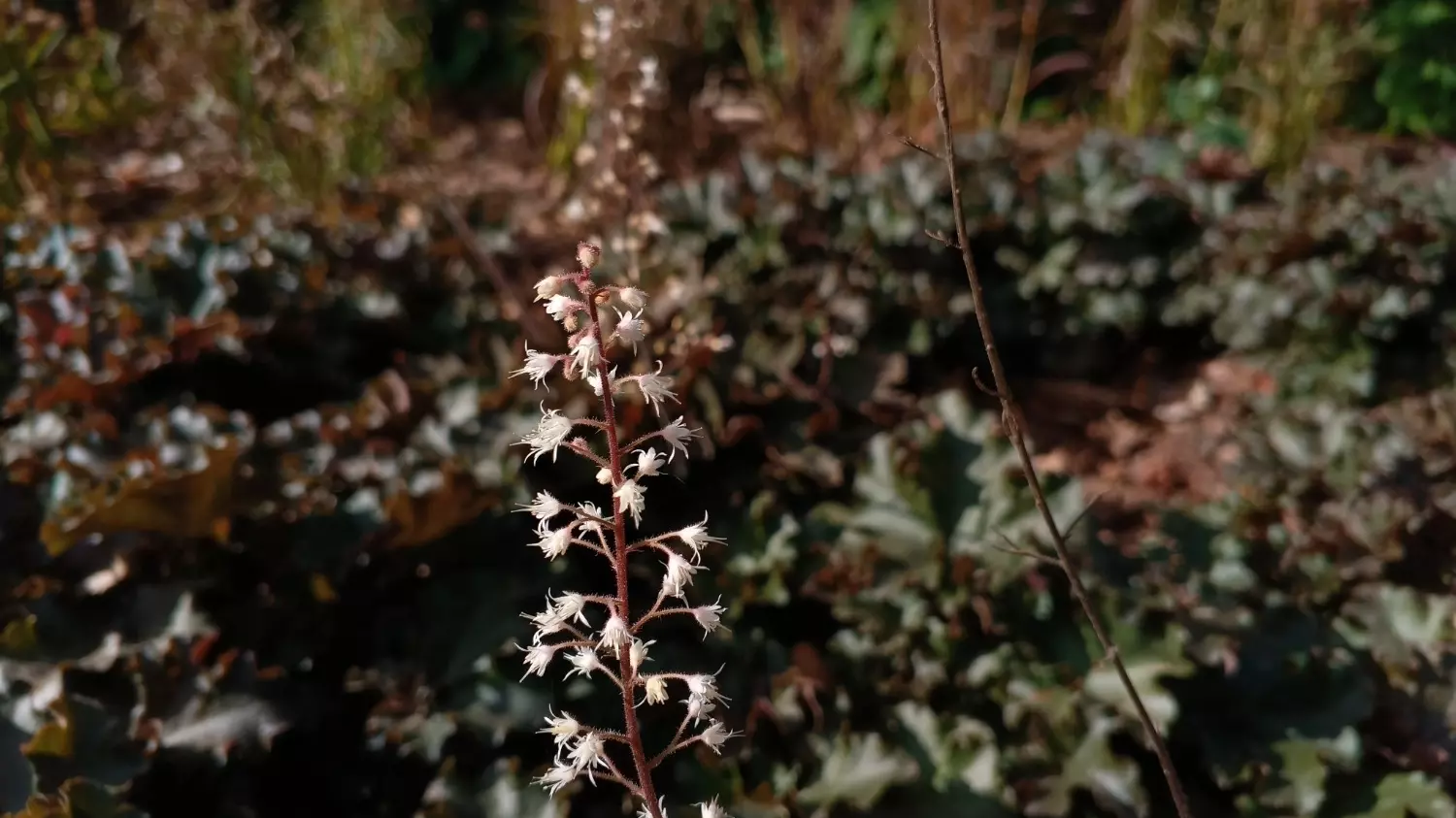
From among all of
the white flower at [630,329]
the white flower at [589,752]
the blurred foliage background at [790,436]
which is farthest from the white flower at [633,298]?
the blurred foliage background at [790,436]

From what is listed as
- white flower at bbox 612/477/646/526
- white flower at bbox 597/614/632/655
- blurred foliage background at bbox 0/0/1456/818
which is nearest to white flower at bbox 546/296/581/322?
white flower at bbox 612/477/646/526

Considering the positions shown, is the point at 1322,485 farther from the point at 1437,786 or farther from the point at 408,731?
the point at 408,731

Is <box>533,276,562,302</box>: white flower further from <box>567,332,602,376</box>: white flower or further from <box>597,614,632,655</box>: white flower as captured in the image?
<box>597,614,632,655</box>: white flower

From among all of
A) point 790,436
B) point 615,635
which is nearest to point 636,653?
point 615,635

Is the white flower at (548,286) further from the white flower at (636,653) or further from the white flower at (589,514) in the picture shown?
the white flower at (636,653)

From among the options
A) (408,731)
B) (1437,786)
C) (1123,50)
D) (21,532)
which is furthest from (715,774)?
(1123,50)

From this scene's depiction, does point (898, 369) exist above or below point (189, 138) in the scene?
above

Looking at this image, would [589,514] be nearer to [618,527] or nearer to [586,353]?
[618,527]
